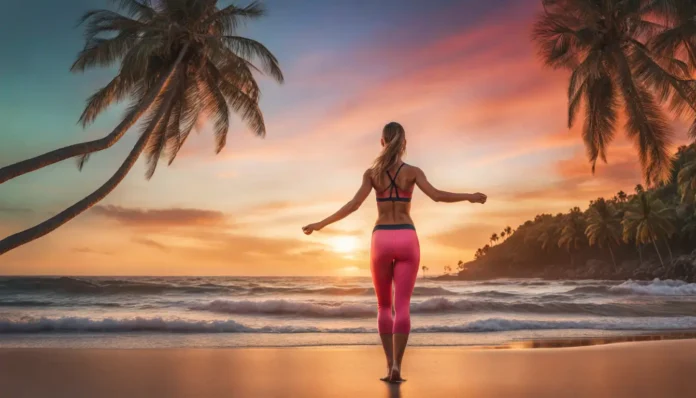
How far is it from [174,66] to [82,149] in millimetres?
3989

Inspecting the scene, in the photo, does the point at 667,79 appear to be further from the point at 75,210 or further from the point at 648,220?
the point at 648,220

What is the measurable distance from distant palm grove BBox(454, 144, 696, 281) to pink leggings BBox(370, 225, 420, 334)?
107 feet

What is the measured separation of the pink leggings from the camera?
528cm

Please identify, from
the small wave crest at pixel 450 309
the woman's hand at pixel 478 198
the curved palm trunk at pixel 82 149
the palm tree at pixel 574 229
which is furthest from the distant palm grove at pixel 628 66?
the palm tree at pixel 574 229

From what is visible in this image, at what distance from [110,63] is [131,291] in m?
17.2

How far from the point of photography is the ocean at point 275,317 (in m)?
11.0

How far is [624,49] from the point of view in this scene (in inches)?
687

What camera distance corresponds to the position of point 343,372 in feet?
21.1

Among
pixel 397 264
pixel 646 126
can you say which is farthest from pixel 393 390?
pixel 646 126

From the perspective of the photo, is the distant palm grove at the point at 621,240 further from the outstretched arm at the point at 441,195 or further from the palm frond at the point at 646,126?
the outstretched arm at the point at 441,195

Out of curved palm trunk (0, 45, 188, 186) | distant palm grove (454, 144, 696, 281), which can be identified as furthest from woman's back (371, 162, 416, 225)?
distant palm grove (454, 144, 696, 281)

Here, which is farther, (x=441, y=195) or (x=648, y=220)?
(x=648, y=220)

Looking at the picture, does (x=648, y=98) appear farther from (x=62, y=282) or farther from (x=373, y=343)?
(x=62, y=282)

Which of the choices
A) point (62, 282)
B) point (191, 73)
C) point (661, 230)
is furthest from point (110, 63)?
point (661, 230)
